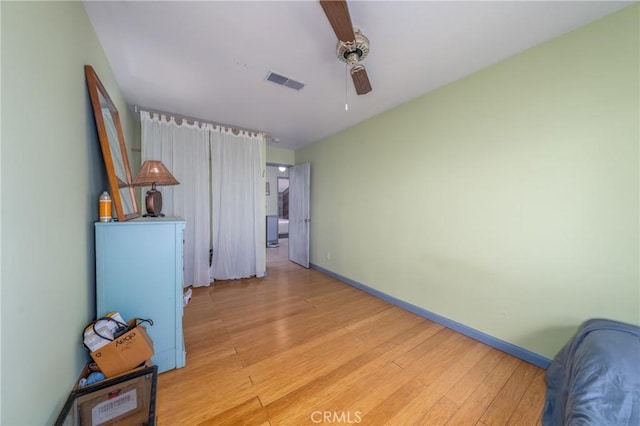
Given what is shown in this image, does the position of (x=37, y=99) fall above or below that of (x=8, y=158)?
above

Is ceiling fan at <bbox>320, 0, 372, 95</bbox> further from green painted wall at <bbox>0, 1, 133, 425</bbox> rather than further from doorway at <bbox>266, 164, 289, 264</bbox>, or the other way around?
doorway at <bbox>266, 164, 289, 264</bbox>

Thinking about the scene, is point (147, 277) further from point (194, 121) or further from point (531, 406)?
point (531, 406)

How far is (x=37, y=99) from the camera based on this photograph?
38.4 inches

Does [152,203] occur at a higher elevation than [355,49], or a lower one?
lower

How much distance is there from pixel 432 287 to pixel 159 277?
106 inches

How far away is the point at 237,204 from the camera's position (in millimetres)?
3693

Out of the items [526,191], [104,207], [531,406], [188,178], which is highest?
[188,178]

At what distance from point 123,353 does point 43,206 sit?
96 centimetres

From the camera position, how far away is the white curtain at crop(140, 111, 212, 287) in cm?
311

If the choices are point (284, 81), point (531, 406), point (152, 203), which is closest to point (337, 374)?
point (531, 406)

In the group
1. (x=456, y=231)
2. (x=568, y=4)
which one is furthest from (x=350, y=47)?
(x=456, y=231)

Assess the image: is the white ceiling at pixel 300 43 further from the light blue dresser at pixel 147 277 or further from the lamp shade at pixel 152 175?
the light blue dresser at pixel 147 277

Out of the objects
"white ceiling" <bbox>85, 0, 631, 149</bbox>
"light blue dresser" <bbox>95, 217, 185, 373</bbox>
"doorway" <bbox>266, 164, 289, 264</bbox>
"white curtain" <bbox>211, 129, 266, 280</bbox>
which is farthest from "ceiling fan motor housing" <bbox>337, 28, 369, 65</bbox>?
"doorway" <bbox>266, 164, 289, 264</bbox>

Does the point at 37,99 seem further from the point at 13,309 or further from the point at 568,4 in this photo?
the point at 568,4
